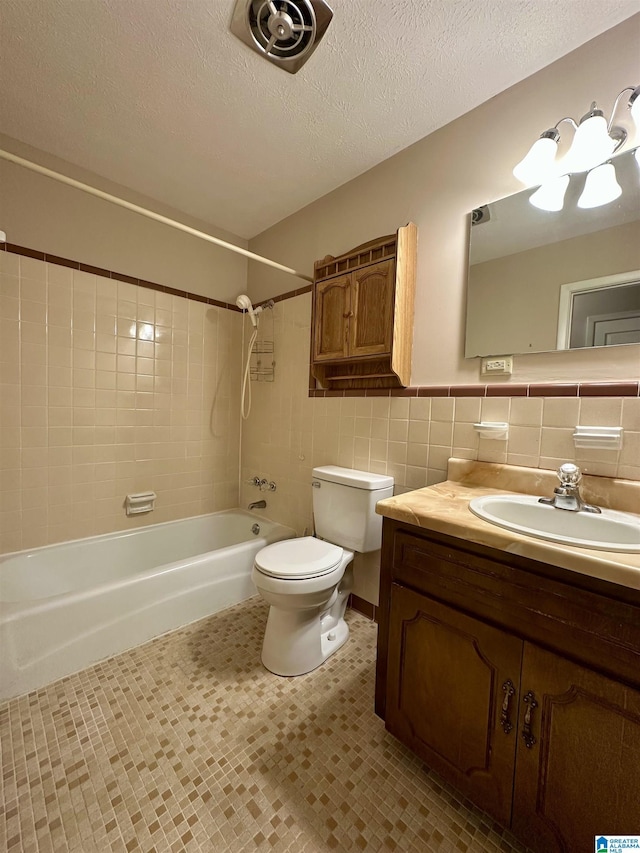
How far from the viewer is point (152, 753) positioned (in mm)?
1038

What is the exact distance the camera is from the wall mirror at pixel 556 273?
102cm

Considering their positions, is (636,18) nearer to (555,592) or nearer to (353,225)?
(353,225)

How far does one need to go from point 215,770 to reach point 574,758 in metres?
0.96

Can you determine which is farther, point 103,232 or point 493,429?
point 103,232

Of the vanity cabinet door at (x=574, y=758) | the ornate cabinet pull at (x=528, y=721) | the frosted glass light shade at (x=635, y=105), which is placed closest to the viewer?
the vanity cabinet door at (x=574, y=758)

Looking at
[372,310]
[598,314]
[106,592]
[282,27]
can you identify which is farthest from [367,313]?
[106,592]

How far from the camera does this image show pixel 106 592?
1.43 metres

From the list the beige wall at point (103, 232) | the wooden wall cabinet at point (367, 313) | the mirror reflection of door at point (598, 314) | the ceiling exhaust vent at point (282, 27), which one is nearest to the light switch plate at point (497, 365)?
the mirror reflection of door at point (598, 314)

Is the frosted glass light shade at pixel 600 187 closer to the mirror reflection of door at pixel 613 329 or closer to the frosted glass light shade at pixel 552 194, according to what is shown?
the frosted glass light shade at pixel 552 194

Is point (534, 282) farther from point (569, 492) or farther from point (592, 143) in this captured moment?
point (569, 492)

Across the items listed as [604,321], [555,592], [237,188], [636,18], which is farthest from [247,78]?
[555,592]

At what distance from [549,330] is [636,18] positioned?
0.93 meters

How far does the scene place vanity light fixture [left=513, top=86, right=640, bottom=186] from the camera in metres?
1.00

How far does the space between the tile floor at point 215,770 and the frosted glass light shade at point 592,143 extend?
1944 mm
